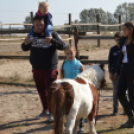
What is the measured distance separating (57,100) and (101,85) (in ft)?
3.23

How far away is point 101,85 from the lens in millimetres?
3422

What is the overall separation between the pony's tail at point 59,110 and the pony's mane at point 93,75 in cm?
63

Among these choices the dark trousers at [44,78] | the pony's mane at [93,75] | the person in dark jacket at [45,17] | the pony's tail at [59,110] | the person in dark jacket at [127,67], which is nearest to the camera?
the pony's tail at [59,110]

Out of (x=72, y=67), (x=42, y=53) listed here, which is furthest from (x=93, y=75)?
(x=42, y=53)

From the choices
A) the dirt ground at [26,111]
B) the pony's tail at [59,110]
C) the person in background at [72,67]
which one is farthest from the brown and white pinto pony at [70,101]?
the dirt ground at [26,111]

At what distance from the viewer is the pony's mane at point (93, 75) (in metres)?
3.24

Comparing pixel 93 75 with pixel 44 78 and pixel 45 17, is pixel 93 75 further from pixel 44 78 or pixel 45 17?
pixel 45 17

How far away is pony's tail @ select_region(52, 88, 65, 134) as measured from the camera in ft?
8.66

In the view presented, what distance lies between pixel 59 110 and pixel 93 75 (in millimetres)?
859

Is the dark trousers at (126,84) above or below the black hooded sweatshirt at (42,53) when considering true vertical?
below

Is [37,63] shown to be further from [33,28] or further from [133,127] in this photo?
[133,127]

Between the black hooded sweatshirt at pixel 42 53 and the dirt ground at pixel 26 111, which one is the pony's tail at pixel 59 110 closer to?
the dirt ground at pixel 26 111

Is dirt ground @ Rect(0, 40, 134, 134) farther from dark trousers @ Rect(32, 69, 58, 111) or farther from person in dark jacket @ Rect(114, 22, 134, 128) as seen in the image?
dark trousers @ Rect(32, 69, 58, 111)

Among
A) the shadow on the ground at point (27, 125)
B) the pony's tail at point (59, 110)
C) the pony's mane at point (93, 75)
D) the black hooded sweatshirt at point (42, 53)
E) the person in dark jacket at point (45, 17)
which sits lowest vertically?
the shadow on the ground at point (27, 125)
